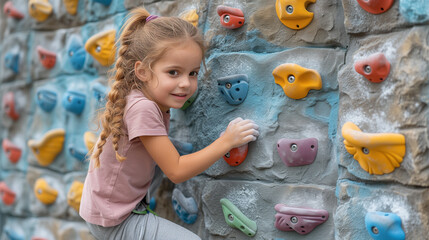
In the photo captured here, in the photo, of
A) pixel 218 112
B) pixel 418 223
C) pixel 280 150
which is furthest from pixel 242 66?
pixel 418 223

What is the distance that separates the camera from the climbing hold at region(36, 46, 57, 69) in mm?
2379

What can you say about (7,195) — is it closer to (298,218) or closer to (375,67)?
(298,218)

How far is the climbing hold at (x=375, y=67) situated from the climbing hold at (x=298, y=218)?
0.38 meters

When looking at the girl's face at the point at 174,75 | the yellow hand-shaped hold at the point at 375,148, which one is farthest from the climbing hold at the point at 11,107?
the yellow hand-shaped hold at the point at 375,148

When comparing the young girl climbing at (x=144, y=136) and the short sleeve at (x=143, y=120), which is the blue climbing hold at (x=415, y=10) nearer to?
the young girl climbing at (x=144, y=136)

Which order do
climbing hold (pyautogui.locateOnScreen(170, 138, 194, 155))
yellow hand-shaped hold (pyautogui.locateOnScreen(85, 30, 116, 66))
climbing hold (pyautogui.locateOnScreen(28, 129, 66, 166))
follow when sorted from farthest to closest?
climbing hold (pyautogui.locateOnScreen(28, 129, 66, 166)) → yellow hand-shaped hold (pyautogui.locateOnScreen(85, 30, 116, 66)) → climbing hold (pyautogui.locateOnScreen(170, 138, 194, 155))

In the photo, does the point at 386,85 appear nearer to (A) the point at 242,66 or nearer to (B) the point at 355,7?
(B) the point at 355,7

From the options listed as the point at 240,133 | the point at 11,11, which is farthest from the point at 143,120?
the point at 11,11

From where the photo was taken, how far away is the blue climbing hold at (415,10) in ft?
3.92

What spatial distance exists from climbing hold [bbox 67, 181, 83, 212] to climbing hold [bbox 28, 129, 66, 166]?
187mm

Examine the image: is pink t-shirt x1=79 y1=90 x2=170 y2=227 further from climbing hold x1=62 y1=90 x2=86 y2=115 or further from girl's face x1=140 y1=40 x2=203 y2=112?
climbing hold x1=62 y1=90 x2=86 y2=115

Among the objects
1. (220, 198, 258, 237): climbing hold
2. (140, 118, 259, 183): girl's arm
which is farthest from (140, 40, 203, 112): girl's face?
(220, 198, 258, 237): climbing hold

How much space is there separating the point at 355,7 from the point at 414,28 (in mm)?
167

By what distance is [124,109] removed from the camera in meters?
1.49
